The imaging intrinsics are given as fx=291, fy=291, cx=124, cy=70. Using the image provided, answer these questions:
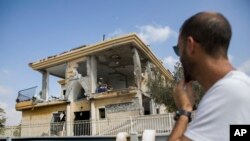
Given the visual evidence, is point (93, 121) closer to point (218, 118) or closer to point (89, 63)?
point (89, 63)

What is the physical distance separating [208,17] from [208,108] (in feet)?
1.42

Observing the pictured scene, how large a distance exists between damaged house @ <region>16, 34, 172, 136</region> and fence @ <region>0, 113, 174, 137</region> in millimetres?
57

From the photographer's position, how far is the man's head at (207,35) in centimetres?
130

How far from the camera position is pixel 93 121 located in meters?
16.8

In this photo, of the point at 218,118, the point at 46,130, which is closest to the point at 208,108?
the point at 218,118

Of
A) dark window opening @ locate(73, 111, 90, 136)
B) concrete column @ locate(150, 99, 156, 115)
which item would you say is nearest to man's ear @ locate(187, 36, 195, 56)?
dark window opening @ locate(73, 111, 90, 136)

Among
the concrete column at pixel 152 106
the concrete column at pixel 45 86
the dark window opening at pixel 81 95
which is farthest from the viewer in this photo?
the concrete column at pixel 45 86

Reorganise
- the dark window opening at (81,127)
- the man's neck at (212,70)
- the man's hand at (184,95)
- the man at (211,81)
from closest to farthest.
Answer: the man at (211,81), the man's neck at (212,70), the man's hand at (184,95), the dark window opening at (81,127)

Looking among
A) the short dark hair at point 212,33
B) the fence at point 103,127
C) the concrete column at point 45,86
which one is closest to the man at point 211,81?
the short dark hair at point 212,33

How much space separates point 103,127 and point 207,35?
16.1m

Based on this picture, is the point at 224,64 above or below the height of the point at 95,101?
below

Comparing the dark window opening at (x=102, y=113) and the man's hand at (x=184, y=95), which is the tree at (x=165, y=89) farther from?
the man's hand at (x=184, y=95)

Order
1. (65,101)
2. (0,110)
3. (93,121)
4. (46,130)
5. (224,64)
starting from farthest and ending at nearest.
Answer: (0,110) → (65,101) → (46,130) → (93,121) → (224,64)

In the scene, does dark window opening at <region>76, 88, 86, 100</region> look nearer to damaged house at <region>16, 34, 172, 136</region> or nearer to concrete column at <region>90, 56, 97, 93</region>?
damaged house at <region>16, 34, 172, 136</region>
